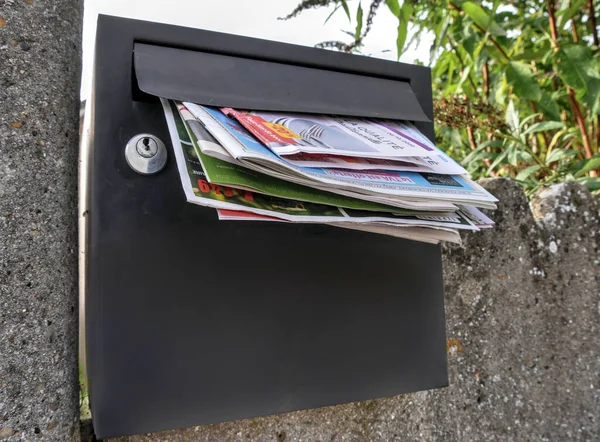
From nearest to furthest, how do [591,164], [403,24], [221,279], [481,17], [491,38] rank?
[221,279], [403,24], [591,164], [481,17], [491,38]

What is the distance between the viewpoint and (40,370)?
536 millimetres

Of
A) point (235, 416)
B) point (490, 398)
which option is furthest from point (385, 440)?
point (235, 416)

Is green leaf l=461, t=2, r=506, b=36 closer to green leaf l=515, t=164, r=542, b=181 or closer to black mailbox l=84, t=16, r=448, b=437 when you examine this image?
green leaf l=515, t=164, r=542, b=181

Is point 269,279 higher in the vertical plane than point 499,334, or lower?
higher

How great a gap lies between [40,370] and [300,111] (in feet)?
1.54

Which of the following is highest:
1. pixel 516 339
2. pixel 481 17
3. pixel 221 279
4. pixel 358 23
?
pixel 481 17

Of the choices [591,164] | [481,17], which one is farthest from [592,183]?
[481,17]

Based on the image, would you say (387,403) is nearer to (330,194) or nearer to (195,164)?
(330,194)

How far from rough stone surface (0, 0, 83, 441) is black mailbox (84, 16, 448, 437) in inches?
1.5

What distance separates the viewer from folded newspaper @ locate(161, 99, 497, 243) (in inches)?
20.1

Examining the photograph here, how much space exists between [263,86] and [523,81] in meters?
1.02

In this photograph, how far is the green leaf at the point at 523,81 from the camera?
133 centimetres

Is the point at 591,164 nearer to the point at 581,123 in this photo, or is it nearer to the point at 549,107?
the point at 549,107

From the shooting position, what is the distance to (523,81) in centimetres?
134
